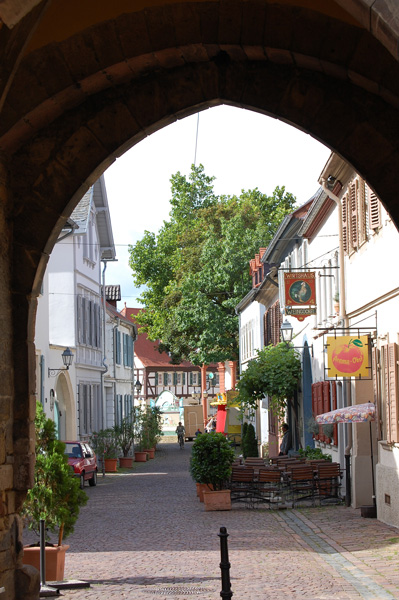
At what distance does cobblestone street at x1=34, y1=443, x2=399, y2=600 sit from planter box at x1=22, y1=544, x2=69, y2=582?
1.37 ft

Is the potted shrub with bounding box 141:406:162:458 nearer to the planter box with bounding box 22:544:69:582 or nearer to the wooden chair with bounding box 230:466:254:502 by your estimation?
the wooden chair with bounding box 230:466:254:502

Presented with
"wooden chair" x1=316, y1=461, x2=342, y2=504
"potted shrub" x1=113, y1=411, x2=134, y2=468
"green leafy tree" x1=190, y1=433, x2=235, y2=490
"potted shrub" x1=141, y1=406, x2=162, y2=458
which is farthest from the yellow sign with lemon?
"potted shrub" x1=141, y1=406, x2=162, y2=458

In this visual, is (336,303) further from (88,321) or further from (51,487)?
(88,321)

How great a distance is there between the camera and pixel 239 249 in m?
43.2

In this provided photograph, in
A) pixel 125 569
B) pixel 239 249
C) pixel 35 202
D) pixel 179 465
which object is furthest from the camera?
pixel 239 249

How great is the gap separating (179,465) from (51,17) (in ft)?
92.1

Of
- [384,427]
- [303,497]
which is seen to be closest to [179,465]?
[303,497]

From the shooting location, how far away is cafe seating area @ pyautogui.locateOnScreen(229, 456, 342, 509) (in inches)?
726

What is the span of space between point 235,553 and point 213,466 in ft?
17.7

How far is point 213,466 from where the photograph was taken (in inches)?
706

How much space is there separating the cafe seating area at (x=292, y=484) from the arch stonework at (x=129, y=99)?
10.9 meters

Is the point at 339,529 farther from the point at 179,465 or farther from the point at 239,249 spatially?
the point at 239,249

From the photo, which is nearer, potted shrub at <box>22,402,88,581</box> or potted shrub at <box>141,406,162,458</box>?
potted shrub at <box>22,402,88,581</box>

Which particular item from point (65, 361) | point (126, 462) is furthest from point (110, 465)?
point (65, 361)
